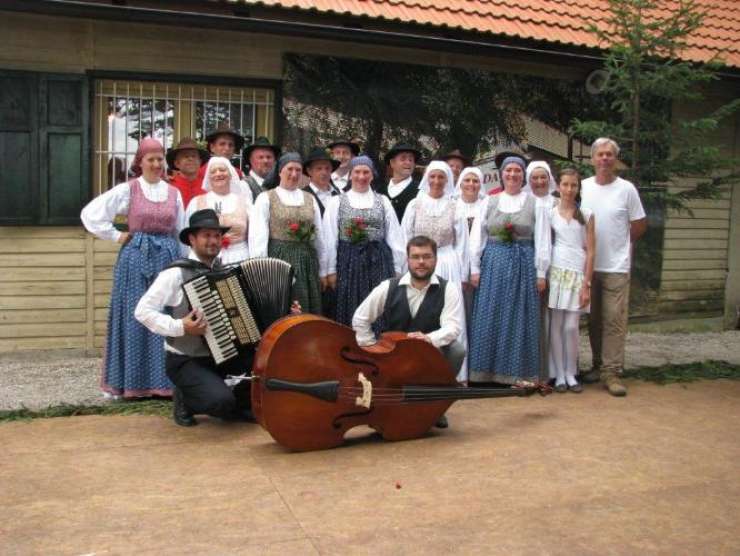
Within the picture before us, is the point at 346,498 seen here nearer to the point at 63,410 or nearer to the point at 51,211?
the point at 63,410

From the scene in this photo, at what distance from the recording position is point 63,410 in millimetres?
5895

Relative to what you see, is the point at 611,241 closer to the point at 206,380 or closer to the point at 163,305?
the point at 206,380

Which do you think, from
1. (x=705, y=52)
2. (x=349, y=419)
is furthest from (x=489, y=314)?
(x=705, y=52)

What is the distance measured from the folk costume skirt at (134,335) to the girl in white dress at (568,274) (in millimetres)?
2927

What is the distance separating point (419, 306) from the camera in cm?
569

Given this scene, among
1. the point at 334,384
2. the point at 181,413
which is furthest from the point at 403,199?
the point at 334,384

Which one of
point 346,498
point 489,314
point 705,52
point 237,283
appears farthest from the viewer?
point 705,52

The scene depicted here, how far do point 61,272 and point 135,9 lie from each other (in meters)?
2.36

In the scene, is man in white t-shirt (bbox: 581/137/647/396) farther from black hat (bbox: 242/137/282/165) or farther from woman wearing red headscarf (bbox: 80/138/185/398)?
woman wearing red headscarf (bbox: 80/138/185/398)

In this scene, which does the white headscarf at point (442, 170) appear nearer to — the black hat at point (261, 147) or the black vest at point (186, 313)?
the black hat at point (261, 147)

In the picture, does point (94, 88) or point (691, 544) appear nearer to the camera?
point (691, 544)

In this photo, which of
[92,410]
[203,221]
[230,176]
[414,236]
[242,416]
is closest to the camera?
[203,221]

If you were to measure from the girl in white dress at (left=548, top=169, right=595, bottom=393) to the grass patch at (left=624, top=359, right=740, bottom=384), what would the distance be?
89cm

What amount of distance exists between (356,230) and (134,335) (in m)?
1.77
